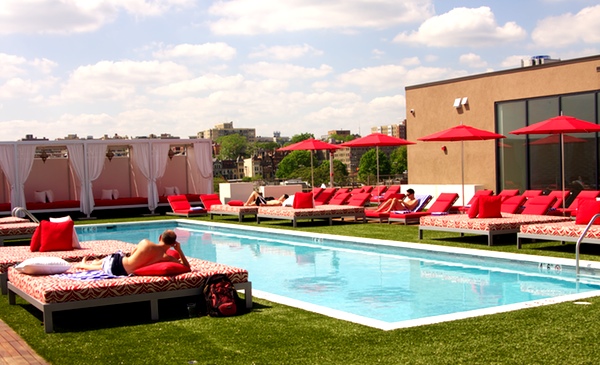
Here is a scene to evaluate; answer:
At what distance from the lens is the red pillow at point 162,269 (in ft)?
23.8

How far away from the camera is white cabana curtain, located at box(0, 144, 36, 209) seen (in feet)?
71.7

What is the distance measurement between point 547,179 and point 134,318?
14541 millimetres

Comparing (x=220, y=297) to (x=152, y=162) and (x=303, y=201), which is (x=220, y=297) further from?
(x=152, y=162)

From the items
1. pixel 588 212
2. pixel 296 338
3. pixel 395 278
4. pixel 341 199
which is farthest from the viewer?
pixel 341 199

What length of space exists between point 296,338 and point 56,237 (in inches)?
211

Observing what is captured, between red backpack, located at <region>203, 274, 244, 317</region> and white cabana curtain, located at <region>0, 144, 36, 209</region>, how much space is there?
16.4 meters

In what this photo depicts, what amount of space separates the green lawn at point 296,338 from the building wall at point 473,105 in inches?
486

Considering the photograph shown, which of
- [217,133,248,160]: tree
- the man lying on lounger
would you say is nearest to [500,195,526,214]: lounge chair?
the man lying on lounger

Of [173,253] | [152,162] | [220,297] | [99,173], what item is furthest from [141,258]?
[152,162]

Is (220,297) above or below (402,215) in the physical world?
below

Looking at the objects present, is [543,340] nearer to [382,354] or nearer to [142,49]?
[382,354]

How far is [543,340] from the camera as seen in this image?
5562 mm

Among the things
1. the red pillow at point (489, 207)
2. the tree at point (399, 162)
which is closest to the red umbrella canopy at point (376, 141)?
the red pillow at point (489, 207)

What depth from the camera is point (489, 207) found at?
43.0 ft
